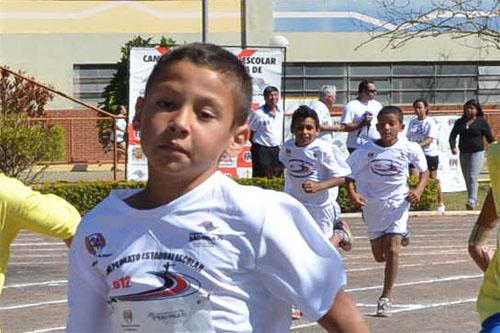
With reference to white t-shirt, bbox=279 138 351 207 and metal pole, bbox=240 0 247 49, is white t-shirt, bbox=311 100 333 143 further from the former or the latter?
metal pole, bbox=240 0 247 49

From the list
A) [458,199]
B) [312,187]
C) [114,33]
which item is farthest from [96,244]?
[114,33]

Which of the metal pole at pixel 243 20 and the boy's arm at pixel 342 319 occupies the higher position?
the metal pole at pixel 243 20

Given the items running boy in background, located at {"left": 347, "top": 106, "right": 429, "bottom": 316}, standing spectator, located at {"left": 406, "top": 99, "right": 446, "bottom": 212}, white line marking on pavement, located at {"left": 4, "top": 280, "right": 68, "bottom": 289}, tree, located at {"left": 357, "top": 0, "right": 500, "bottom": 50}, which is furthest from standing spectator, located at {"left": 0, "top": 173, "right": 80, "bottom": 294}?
tree, located at {"left": 357, "top": 0, "right": 500, "bottom": 50}

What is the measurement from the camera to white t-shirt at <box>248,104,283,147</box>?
1970 cm

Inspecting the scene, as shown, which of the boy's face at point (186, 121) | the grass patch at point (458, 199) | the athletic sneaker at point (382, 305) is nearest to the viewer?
the boy's face at point (186, 121)

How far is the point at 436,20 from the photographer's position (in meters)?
40.2

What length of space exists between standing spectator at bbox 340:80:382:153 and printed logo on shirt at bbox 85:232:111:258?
16.5 meters

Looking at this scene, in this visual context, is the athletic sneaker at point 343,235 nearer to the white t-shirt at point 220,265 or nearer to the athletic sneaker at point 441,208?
the white t-shirt at point 220,265

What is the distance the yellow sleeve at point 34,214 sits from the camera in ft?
16.7

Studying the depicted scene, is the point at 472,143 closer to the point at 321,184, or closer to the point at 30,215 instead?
the point at 321,184

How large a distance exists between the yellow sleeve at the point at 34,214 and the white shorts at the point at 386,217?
6.92 m

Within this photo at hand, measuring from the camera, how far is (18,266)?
14.9 m

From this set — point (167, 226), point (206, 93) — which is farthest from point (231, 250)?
point (206, 93)

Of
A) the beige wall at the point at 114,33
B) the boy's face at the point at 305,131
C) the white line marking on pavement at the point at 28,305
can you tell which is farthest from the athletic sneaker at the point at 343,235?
the beige wall at the point at 114,33
